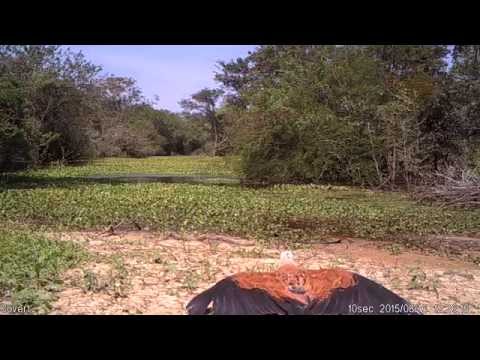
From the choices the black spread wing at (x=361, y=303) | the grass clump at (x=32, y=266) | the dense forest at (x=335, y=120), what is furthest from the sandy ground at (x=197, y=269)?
the dense forest at (x=335, y=120)

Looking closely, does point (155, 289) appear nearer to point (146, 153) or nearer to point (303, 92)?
point (303, 92)

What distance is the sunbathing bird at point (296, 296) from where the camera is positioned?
10.8ft

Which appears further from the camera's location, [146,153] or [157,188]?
[146,153]

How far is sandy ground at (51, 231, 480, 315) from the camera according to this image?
13.6ft

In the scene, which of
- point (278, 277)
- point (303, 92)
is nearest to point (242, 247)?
point (278, 277)

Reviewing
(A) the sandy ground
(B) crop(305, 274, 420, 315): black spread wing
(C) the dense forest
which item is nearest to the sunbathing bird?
(B) crop(305, 274, 420, 315): black spread wing

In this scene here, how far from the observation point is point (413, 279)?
4820 millimetres

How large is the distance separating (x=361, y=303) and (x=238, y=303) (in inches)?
33.0

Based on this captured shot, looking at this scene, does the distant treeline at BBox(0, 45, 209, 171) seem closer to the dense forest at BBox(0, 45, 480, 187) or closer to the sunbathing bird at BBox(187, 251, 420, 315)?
the dense forest at BBox(0, 45, 480, 187)

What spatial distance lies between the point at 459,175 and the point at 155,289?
30.8 feet

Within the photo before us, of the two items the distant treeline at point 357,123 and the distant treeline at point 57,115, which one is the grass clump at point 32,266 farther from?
the distant treeline at point 357,123

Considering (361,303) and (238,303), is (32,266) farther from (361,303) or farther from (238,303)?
(361,303)

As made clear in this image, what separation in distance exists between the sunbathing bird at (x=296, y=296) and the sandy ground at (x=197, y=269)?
611 millimetres

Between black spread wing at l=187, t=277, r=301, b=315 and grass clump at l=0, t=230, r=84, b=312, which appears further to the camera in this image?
grass clump at l=0, t=230, r=84, b=312
